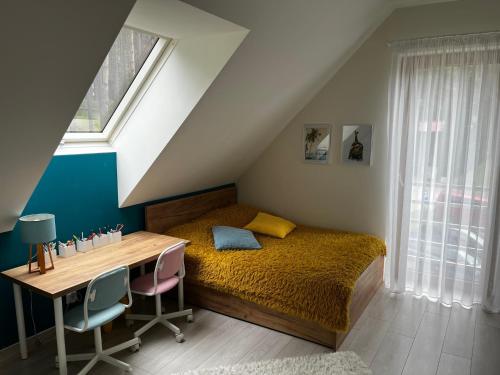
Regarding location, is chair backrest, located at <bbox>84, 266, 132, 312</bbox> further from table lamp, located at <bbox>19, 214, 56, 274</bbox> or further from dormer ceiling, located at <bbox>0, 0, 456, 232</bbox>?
dormer ceiling, located at <bbox>0, 0, 456, 232</bbox>

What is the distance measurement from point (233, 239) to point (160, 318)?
3.04 feet

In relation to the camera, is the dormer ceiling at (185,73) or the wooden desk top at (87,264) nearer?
the dormer ceiling at (185,73)

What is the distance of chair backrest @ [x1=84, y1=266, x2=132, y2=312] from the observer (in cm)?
226

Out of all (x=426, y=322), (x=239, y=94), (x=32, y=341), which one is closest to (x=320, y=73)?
(x=239, y=94)

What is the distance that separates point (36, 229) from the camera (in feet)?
7.72

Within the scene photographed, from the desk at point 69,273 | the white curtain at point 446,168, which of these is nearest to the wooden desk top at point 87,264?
the desk at point 69,273

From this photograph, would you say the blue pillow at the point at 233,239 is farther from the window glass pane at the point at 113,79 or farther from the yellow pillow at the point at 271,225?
the window glass pane at the point at 113,79

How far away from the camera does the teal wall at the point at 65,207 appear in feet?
8.55

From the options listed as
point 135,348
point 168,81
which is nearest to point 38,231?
point 135,348

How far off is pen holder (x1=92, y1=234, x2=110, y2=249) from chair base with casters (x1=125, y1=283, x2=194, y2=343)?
505mm

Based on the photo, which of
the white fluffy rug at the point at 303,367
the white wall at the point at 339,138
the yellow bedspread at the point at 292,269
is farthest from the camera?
the white wall at the point at 339,138

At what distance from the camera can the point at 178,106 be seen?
2742 millimetres

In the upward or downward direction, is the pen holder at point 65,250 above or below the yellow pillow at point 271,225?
above

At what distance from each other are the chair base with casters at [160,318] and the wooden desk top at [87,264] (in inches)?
11.6
